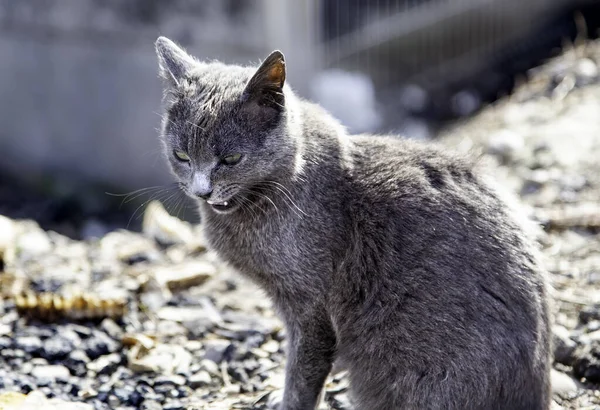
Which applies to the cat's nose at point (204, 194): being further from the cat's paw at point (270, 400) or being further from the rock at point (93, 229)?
the rock at point (93, 229)

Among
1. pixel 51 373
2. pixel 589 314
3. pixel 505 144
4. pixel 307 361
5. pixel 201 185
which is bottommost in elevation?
pixel 51 373

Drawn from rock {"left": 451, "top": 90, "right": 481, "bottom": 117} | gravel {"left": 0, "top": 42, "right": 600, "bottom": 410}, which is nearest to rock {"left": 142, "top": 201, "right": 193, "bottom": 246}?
gravel {"left": 0, "top": 42, "right": 600, "bottom": 410}

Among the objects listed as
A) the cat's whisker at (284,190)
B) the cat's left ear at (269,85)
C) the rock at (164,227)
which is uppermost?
the cat's left ear at (269,85)

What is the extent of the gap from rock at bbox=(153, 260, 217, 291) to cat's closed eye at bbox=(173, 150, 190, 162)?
151 cm

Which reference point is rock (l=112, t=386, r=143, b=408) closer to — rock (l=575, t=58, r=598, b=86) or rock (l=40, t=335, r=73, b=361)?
rock (l=40, t=335, r=73, b=361)

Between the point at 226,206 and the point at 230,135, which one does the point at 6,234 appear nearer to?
the point at 226,206

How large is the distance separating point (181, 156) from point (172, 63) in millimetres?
496

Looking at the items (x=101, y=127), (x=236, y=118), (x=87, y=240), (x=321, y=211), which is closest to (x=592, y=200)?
(x=321, y=211)

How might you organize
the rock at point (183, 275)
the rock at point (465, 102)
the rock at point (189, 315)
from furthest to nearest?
the rock at point (465, 102)
the rock at point (183, 275)
the rock at point (189, 315)

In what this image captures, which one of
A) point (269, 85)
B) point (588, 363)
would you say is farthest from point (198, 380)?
point (588, 363)

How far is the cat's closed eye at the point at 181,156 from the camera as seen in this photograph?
129 inches

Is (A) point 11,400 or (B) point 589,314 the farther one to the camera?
(B) point 589,314

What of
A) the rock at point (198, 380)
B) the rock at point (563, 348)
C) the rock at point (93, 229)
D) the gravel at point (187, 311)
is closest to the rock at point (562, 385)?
the gravel at point (187, 311)

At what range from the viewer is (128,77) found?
726 cm
